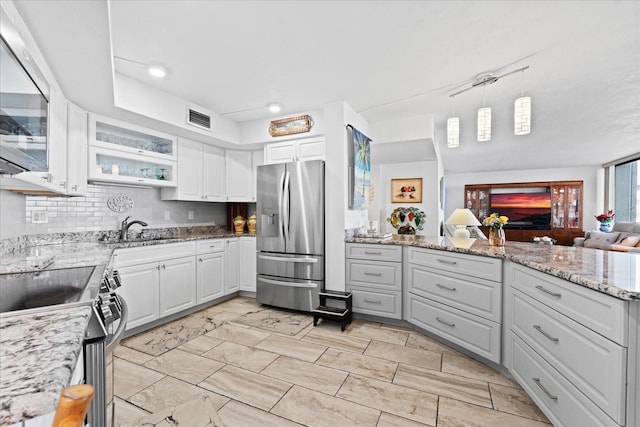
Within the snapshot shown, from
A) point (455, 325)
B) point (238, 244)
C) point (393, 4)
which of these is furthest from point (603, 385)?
point (238, 244)

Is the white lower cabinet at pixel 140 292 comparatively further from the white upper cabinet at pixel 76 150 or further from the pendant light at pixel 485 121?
the pendant light at pixel 485 121

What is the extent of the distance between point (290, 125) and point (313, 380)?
9.21ft

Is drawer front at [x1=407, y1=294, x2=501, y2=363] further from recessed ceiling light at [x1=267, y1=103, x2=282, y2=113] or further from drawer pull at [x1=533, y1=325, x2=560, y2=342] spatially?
recessed ceiling light at [x1=267, y1=103, x2=282, y2=113]

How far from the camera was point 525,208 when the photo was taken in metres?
8.73

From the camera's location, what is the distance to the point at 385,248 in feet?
10.1

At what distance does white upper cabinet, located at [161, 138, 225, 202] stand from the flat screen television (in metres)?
8.44

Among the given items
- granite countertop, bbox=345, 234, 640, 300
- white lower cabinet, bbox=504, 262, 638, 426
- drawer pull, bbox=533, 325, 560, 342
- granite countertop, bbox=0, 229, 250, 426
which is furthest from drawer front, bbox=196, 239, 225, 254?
drawer pull, bbox=533, 325, 560, 342

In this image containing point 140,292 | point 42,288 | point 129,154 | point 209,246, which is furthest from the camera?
point 209,246

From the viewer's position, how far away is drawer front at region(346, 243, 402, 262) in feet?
9.86

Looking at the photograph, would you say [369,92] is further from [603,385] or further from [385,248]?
[603,385]

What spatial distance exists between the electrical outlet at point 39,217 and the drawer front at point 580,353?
383 cm

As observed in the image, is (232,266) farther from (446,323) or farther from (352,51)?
(352,51)

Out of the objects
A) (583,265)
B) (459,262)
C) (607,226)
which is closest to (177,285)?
(459,262)

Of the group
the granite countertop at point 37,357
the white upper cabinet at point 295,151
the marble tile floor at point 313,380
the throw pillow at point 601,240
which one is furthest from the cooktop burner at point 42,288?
the throw pillow at point 601,240
